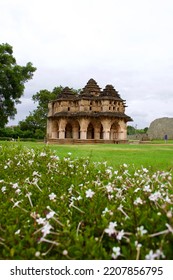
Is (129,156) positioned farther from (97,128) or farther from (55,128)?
(55,128)

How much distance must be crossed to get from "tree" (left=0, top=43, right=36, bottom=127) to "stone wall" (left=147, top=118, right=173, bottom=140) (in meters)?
30.9

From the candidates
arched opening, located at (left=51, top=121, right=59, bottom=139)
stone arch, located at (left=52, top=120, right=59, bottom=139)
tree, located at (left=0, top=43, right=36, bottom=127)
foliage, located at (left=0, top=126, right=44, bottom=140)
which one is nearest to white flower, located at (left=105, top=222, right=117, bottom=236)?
tree, located at (left=0, top=43, right=36, bottom=127)

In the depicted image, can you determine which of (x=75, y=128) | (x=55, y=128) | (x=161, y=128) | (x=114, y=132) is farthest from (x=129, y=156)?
(x=161, y=128)

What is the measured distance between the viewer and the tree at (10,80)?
36.8m

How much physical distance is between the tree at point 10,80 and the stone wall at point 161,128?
→ 30.9 meters

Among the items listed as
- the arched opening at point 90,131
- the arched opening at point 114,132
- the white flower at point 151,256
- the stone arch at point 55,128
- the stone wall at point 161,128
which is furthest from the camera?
the stone wall at point 161,128

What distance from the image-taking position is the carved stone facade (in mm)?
46188

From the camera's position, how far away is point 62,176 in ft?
17.6

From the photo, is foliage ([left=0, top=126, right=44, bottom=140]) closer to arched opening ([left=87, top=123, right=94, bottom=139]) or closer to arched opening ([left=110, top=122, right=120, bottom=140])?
arched opening ([left=87, top=123, right=94, bottom=139])

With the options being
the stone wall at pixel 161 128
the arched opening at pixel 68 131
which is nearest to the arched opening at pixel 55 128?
the arched opening at pixel 68 131

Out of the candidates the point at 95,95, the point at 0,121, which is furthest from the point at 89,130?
the point at 0,121

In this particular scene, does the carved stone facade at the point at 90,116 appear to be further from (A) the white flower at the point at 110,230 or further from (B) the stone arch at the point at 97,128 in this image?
(A) the white flower at the point at 110,230

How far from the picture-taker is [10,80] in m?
37.3
